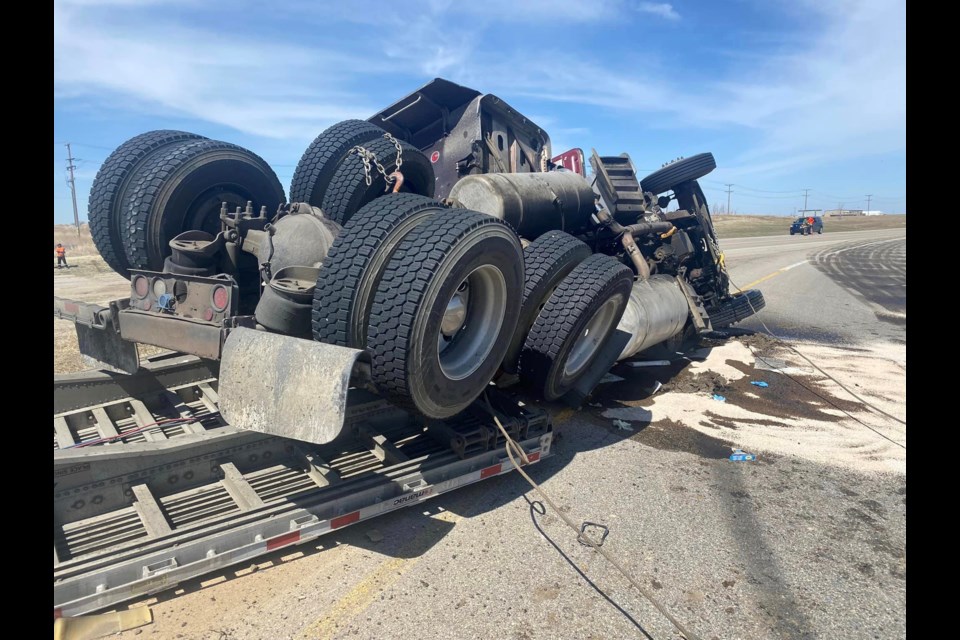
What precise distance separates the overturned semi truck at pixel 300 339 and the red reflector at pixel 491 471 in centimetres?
6

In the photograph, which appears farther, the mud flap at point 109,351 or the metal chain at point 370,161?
the metal chain at point 370,161

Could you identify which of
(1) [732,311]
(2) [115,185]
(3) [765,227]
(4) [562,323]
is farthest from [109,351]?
(3) [765,227]

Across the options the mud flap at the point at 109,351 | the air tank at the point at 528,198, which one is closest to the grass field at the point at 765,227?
the air tank at the point at 528,198

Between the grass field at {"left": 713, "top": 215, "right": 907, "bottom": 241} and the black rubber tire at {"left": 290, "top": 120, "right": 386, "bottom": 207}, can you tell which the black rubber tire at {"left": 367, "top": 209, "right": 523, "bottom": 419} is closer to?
the black rubber tire at {"left": 290, "top": 120, "right": 386, "bottom": 207}

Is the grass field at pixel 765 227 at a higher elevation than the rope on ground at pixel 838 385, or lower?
higher

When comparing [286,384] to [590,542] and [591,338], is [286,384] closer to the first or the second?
[590,542]

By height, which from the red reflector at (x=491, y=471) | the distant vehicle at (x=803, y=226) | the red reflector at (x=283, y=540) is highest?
the distant vehicle at (x=803, y=226)

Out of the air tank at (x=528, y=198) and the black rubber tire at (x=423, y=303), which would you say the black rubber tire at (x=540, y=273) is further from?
the black rubber tire at (x=423, y=303)

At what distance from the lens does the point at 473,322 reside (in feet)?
12.7

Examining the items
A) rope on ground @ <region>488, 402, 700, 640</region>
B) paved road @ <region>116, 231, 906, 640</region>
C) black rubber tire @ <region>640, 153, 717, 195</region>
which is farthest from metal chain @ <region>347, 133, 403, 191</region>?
black rubber tire @ <region>640, 153, 717, 195</region>

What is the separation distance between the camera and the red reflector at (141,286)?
3.78 meters

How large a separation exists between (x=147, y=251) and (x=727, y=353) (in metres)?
7.26

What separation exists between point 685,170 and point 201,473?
301 inches
